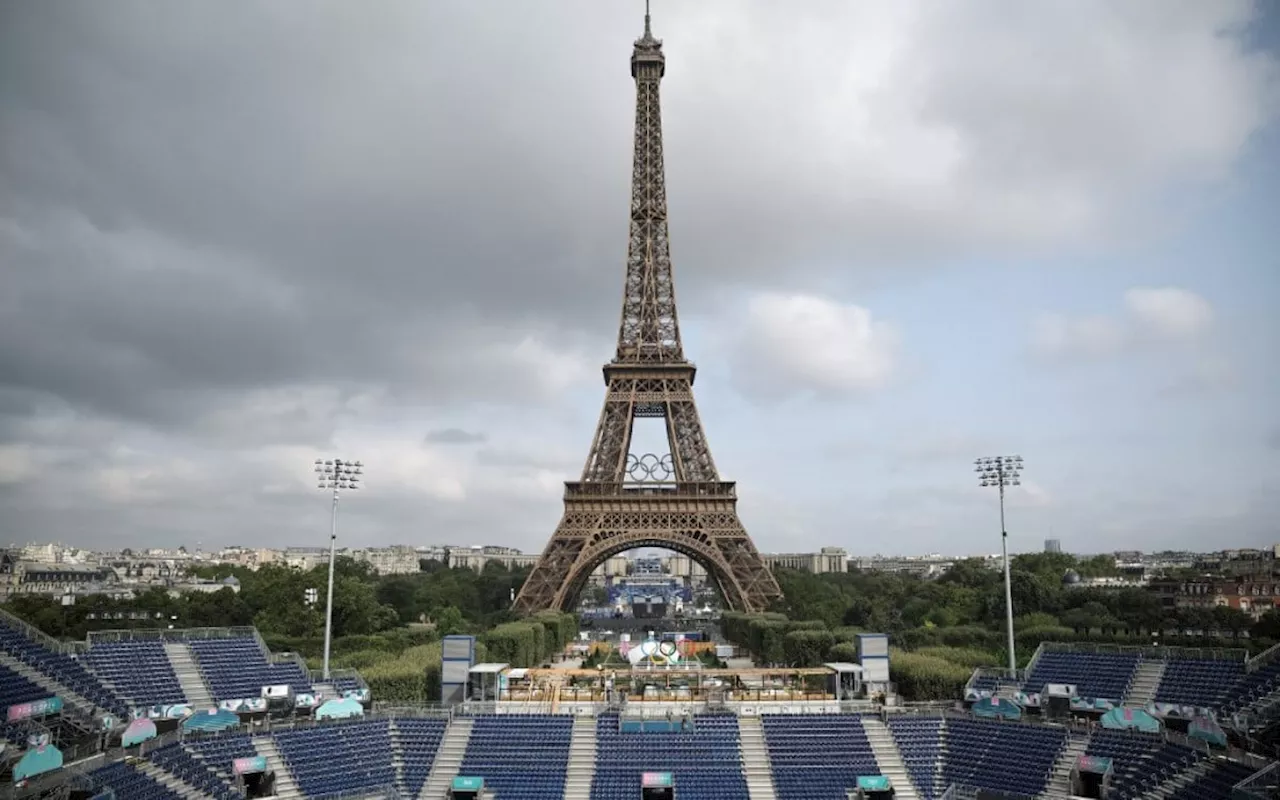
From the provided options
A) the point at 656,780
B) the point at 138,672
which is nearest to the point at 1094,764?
the point at 656,780

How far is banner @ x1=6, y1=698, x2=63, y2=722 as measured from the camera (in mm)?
28352

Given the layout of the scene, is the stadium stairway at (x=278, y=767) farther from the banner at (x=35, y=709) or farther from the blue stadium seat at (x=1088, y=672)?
the blue stadium seat at (x=1088, y=672)

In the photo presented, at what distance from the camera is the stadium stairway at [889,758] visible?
32.3m

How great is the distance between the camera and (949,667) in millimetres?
42812

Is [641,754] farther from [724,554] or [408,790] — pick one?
[724,554]

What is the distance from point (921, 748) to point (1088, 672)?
35.8 ft

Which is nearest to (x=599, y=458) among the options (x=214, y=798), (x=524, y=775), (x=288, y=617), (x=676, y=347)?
(x=676, y=347)

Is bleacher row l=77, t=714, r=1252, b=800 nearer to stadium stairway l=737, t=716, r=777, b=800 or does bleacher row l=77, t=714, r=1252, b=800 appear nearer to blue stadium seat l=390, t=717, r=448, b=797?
blue stadium seat l=390, t=717, r=448, b=797

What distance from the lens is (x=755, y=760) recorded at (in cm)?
3384

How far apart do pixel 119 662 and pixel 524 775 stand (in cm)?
1949

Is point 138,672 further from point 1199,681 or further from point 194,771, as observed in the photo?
point 1199,681

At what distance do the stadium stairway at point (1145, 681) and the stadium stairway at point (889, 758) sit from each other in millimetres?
11207

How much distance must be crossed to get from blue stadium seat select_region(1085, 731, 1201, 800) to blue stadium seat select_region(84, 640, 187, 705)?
38643mm

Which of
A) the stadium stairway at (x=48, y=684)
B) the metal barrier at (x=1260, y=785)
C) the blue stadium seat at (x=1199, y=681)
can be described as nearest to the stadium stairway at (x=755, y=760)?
the metal barrier at (x=1260, y=785)
